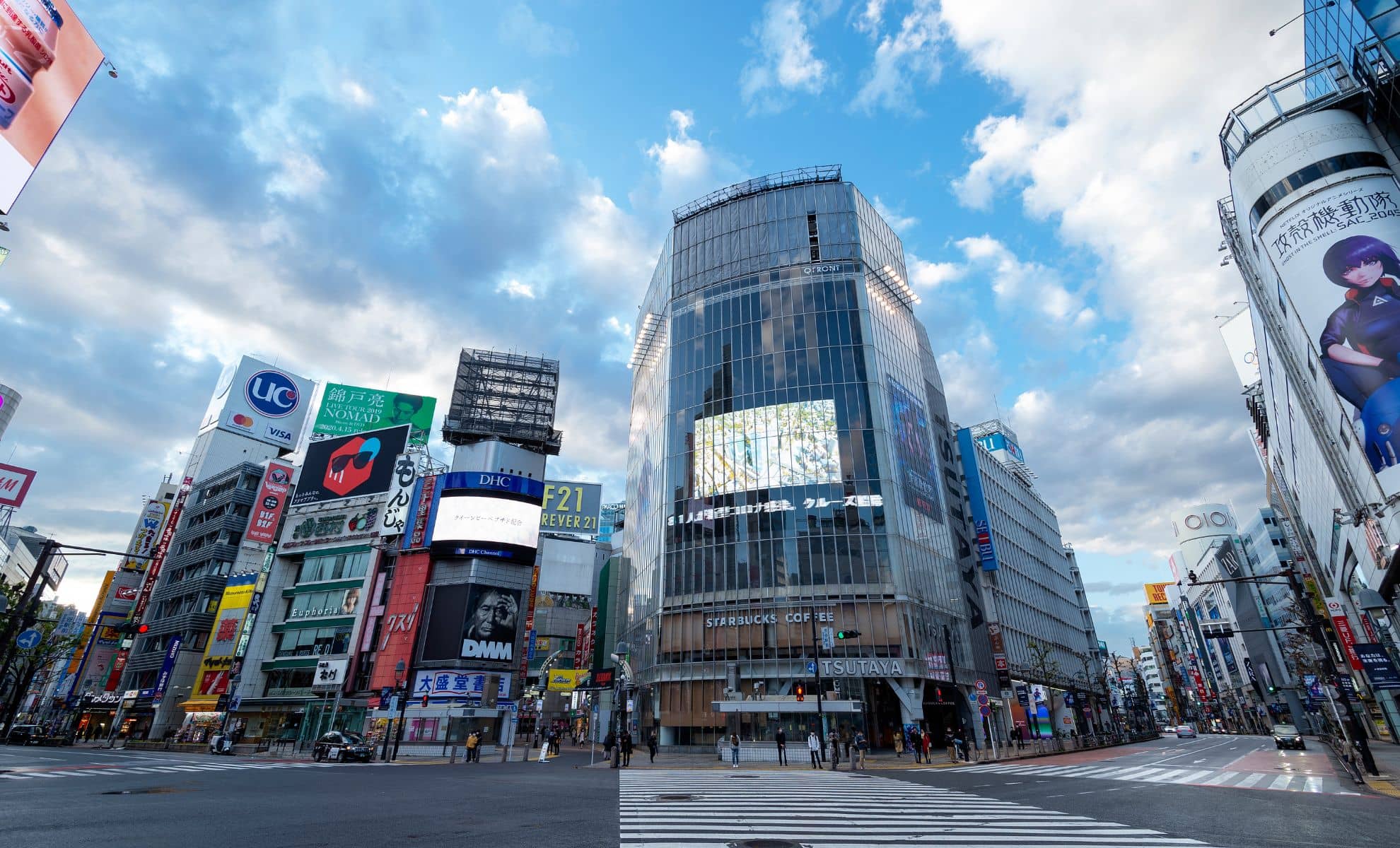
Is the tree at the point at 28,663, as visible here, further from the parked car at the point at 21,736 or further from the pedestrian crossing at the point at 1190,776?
the pedestrian crossing at the point at 1190,776

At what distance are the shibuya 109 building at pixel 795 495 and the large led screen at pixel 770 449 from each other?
164 mm

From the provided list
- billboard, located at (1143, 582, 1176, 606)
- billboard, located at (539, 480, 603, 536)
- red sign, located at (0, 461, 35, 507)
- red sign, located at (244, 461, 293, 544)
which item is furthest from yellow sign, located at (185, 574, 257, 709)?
billboard, located at (1143, 582, 1176, 606)

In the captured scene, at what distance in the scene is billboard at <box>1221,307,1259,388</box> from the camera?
7931 cm

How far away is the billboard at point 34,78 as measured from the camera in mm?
20219

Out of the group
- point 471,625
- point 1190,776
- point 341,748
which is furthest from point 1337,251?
point 471,625

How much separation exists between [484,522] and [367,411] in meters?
26.0

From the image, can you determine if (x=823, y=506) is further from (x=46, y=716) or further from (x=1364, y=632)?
(x=46, y=716)

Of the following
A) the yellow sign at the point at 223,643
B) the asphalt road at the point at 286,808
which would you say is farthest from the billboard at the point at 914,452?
the yellow sign at the point at 223,643

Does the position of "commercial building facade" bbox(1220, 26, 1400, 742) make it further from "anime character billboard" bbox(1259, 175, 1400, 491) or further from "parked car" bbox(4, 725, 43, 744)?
"parked car" bbox(4, 725, 43, 744)

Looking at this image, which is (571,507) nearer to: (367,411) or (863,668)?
(367,411)

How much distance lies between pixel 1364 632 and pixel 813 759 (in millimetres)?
56335

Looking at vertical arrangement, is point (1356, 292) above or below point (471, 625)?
above

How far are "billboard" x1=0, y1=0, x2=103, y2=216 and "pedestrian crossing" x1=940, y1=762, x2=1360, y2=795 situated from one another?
1672 inches

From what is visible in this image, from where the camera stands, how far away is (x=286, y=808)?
13141mm
